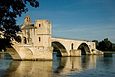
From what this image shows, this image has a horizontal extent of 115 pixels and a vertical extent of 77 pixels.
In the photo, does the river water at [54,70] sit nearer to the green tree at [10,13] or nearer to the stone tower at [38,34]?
the stone tower at [38,34]

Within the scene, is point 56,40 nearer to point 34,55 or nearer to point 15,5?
point 34,55

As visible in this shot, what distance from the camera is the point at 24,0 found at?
13.9m

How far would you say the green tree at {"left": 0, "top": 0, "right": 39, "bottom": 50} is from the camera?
1337cm

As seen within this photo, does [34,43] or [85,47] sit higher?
[85,47]

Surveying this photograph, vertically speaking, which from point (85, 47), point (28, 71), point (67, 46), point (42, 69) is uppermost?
point (85, 47)

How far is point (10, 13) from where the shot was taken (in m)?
13.8

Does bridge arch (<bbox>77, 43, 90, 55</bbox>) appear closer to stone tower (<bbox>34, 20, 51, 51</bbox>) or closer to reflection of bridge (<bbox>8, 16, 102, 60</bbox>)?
reflection of bridge (<bbox>8, 16, 102, 60</bbox>)

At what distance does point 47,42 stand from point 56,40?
13.5m

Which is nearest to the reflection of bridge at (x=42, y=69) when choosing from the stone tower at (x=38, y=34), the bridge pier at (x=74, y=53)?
the stone tower at (x=38, y=34)

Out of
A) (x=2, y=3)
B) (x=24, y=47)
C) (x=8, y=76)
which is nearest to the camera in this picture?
(x=2, y=3)

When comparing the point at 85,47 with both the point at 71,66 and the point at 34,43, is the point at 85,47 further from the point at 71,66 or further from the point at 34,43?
the point at 71,66

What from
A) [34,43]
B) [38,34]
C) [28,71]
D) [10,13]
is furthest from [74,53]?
[10,13]

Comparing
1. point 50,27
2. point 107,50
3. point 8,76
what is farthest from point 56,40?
point 107,50

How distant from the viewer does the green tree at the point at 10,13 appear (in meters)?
13.4
